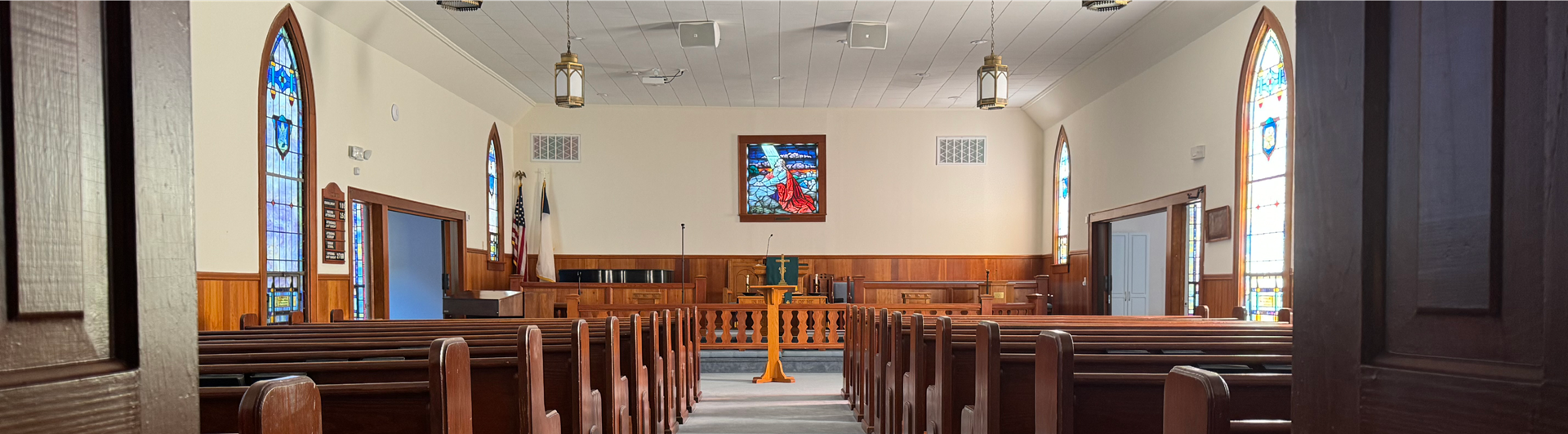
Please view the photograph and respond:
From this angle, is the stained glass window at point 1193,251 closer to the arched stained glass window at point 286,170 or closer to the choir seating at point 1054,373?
the choir seating at point 1054,373

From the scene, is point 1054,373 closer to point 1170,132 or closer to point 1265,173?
point 1265,173

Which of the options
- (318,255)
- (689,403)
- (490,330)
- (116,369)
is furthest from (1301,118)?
(318,255)

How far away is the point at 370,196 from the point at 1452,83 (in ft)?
28.0

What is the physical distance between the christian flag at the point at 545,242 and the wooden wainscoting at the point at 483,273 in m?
0.43

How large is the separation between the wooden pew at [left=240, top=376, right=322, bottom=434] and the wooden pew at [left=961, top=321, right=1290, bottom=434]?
131 centimetres

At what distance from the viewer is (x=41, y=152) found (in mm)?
692

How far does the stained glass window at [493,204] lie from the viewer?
11898mm

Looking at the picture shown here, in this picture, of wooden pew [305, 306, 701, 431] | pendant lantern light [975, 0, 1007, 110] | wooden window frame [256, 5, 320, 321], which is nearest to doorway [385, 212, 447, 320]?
wooden window frame [256, 5, 320, 321]

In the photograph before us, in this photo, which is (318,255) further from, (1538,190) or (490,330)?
(1538,190)

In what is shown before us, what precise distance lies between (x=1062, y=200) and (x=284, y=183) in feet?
31.0

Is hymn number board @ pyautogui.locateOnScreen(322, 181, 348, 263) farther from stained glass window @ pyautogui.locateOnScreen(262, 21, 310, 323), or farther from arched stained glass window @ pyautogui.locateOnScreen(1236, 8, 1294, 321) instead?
arched stained glass window @ pyautogui.locateOnScreen(1236, 8, 1294, 321)

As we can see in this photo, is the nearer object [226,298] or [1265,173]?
[226,298]

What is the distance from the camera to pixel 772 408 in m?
6.32

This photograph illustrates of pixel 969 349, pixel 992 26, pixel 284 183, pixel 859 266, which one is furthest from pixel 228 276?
pixel 859 266
